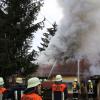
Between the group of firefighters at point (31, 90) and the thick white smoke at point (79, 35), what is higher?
the thick white smoke at point (79, 35)

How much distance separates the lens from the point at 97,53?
24344 mm

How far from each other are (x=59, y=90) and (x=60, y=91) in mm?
116

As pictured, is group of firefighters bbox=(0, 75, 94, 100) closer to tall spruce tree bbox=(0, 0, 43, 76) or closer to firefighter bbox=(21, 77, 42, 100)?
firefighter bbox=(21, 77, 42, 100)

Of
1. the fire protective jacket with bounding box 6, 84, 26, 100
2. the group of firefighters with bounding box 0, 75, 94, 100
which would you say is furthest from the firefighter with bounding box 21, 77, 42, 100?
the fire protective jacket with bounding box 6, 84, 26, 100

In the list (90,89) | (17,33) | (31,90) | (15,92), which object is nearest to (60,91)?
(15,92)

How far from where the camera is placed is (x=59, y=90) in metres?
16.4

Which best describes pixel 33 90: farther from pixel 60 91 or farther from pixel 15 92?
pixel 60 91

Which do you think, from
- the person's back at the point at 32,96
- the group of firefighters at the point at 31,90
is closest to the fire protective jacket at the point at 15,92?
the group of firefighters at the point at 31,90

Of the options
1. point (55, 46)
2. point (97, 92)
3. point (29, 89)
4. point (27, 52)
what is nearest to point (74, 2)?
point (55, 46)

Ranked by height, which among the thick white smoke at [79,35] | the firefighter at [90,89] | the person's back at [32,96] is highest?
the thick white smoke at [79,35]

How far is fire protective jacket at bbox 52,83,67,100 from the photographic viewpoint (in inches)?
622

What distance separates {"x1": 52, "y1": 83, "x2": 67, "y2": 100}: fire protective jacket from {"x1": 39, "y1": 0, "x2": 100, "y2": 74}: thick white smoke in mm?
7208

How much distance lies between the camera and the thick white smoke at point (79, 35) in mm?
23219

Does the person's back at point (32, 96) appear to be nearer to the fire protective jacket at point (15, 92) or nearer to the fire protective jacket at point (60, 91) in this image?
the fire protective jacket at point (15, 92)
